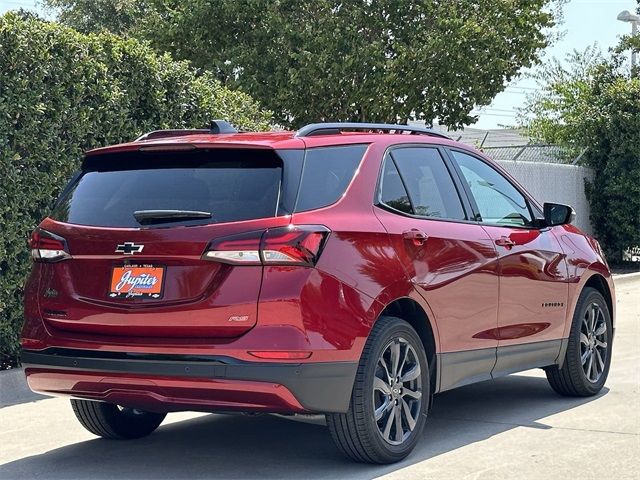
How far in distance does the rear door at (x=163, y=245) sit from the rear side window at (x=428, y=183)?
1105mm

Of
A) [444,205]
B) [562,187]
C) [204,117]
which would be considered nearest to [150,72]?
[204,117]

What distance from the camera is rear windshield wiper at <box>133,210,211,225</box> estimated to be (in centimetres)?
589

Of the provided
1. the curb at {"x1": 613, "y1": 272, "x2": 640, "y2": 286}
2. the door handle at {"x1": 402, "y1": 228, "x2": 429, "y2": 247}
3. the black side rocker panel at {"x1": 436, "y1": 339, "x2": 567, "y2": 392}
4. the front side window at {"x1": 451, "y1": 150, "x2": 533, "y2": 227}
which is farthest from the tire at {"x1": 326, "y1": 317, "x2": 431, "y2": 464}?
the curb at {"x1": 613, "y1": 272, "x2": 640, "y2": 286}

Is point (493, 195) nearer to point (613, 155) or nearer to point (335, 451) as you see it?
point (335, 451)

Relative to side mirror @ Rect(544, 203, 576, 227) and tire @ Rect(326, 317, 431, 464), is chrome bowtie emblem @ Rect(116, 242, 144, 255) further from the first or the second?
side mirror @ Rect(544, 203, 576, 227)

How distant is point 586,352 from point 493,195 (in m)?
1.54

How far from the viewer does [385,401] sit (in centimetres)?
626

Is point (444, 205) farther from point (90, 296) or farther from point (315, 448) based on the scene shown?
point (90, 296)

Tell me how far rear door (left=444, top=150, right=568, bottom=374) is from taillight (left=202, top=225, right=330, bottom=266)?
1971mm

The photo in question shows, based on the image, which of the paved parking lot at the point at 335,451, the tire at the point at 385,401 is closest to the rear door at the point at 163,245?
the tire at the point at 385,401

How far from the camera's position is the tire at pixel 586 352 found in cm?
831

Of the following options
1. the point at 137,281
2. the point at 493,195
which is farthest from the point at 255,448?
the point at 493,195

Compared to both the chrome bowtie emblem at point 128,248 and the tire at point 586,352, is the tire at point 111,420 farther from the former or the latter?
the tire at point 586,352

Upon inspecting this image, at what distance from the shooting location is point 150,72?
1064cm
